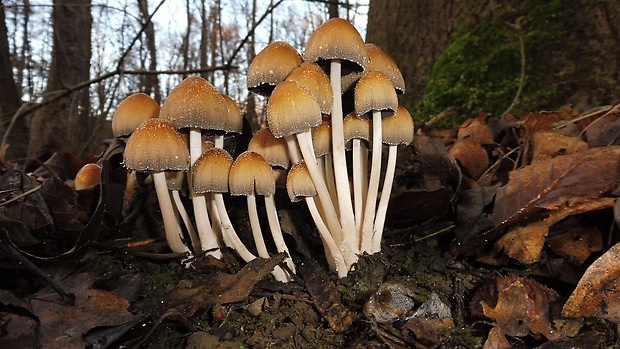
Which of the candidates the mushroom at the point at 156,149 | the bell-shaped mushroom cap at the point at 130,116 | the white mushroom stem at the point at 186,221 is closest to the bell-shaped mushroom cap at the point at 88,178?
the bell-shaped mushroom cap at the point at 130,116

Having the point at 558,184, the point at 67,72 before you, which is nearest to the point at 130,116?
the point at 558,184

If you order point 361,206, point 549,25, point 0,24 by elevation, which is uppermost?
point 0,24

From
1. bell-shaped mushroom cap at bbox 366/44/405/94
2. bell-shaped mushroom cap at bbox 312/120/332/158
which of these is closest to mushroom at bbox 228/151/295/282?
bell-shaped mushroom cap at bbox 312/120/332/158

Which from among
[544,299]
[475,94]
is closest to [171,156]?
[544,299]

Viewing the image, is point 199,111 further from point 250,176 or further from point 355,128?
point 355,128

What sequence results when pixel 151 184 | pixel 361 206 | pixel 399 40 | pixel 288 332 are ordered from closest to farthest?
pixel 288 332, pixel 361 206, pixel 151 184, pixel 399 40

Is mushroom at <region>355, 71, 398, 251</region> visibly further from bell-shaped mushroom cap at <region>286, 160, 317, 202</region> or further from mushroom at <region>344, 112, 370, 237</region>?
bell-shaped mushroom cap at <region>286, 160, 317, 202</region>

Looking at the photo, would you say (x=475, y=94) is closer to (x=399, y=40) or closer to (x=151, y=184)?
(x=399, y=40)
